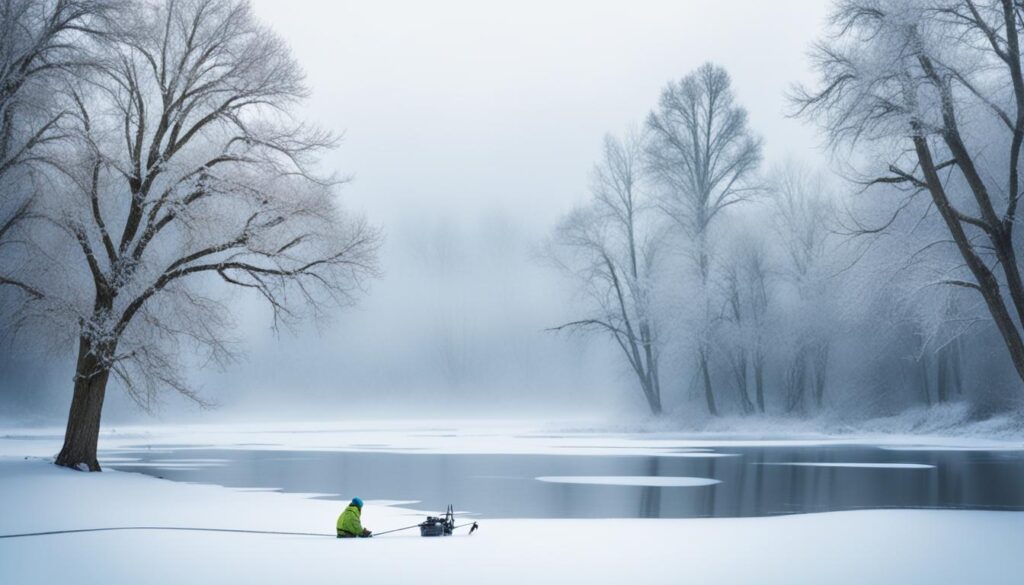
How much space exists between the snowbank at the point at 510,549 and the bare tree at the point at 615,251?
32810mm

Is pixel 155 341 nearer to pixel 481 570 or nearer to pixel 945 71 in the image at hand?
pixel 481 570

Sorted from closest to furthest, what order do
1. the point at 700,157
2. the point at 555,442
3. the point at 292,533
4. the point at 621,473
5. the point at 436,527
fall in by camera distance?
the point at 436,527
the point at 292,533
the point at 621,473
the point at 555,442
the point at 700,157

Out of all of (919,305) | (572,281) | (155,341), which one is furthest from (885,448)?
(155,341)

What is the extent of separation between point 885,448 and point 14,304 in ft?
92.6

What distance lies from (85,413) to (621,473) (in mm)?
12647

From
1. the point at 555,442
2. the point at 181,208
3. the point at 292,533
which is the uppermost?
the point at 181,208

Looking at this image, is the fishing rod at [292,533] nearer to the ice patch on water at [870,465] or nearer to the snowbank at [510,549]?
the snowbank at [510,549]

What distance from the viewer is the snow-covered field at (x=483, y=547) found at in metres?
10.3

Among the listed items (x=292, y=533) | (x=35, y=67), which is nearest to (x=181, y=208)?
(x=35, y=67)

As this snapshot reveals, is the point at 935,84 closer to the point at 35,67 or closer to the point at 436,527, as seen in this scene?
the point at 436,527

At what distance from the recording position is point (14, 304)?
22.3 m

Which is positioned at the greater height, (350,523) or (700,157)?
(700,157)

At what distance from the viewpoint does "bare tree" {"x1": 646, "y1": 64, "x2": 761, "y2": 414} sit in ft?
153

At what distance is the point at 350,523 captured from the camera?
1263cm
